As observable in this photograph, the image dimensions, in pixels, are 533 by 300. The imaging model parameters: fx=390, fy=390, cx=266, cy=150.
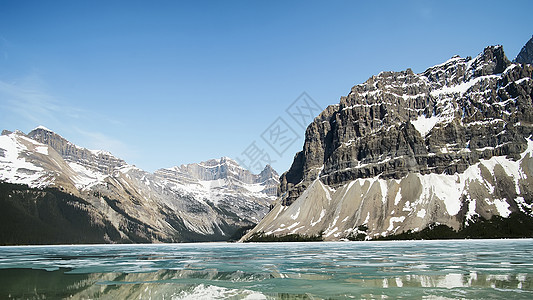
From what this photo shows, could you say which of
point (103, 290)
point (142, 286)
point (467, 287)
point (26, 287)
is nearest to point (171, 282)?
point (142, 286)

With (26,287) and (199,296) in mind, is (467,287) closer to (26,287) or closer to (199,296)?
(199,296)

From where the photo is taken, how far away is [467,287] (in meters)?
32.1

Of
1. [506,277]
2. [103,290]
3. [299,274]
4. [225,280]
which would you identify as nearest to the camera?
[103,290]

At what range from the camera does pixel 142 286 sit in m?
36.8

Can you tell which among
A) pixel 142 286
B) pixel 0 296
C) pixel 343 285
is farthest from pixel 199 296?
pixel 0 296

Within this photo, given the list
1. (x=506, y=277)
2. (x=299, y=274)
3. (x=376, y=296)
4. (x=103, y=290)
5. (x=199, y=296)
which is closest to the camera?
(x=376, y=296)

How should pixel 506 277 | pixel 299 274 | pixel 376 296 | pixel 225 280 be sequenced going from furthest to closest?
1. pixel 299 274
2. pixel 225 280
3. pixel 506 277
4. pixel 376 296

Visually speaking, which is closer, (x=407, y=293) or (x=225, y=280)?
(x=407, y=293)

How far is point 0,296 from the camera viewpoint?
1197 inches

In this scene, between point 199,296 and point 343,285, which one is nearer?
point 199,296

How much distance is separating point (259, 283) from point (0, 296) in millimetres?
21711

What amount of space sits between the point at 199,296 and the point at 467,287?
2194cm

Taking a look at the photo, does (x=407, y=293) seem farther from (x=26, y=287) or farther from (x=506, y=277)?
(x=26, y=287)

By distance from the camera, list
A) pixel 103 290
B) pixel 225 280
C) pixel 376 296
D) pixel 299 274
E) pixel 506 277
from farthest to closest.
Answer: pixel 299 274, pixel 225 280, pixel 506 277, pixel 103 290, pixel 376 296
